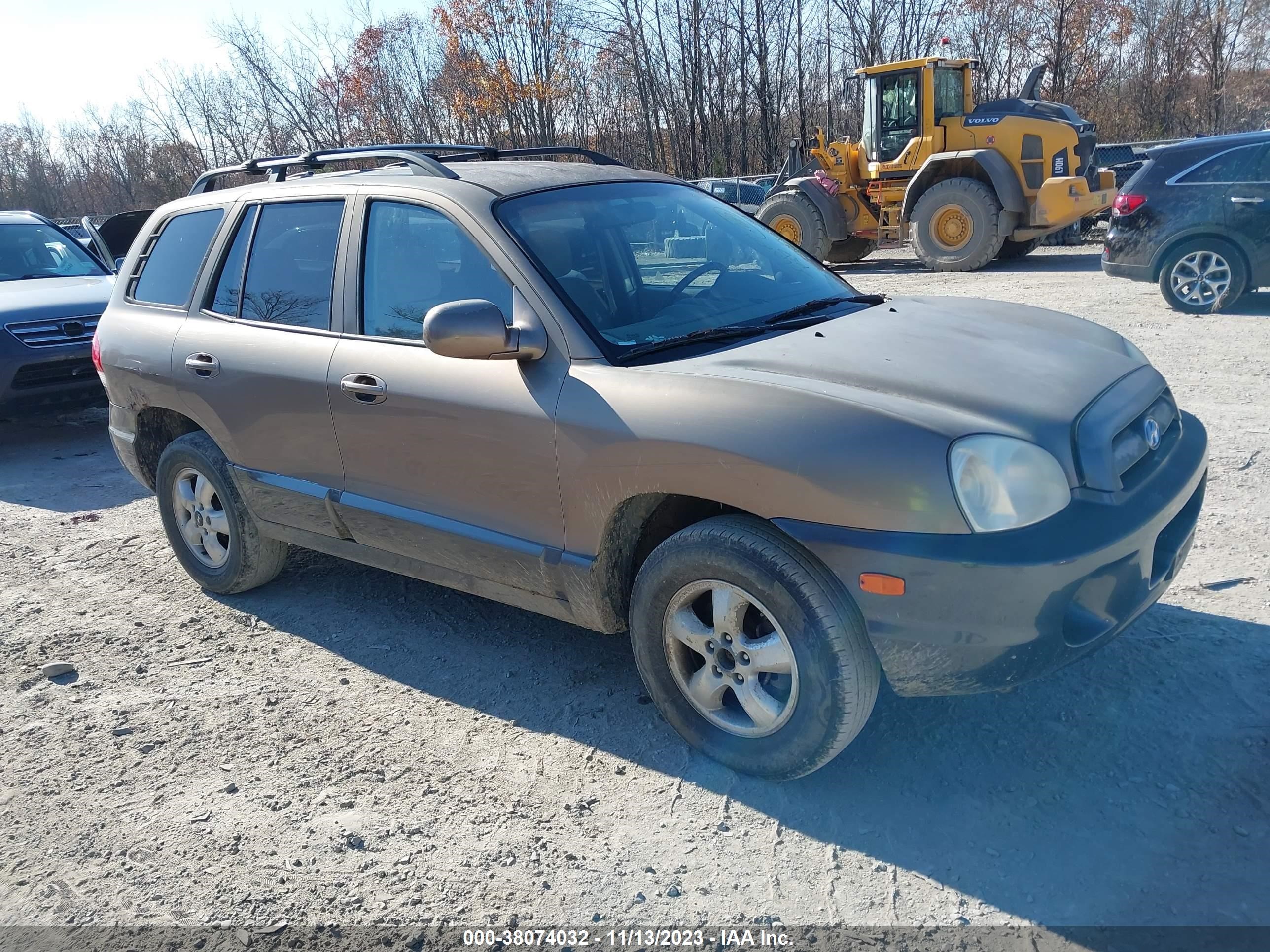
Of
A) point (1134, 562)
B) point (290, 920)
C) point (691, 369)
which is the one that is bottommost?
point (290, 920)

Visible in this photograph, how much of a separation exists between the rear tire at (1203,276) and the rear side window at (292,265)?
8.43 metres

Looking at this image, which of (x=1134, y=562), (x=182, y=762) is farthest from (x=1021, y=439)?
(x=182, y=762)

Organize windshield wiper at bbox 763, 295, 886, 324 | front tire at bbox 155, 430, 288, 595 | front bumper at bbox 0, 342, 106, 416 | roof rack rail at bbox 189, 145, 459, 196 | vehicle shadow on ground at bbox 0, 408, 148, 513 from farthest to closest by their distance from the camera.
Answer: front bumper at bbox 0, 342, 106, 416 < vehicle shadow on ground at bbox 0, 408, 148, 513 < front tire at bbox 155, 430, 288, 595 < roof rack rail at bbox 189, 145, 459, 196 < windshield wiper at bbox 763, 295, 886, 324

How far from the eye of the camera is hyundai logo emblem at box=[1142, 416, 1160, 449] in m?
3.04

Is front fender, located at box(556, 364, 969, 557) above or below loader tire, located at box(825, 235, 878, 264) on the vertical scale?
above

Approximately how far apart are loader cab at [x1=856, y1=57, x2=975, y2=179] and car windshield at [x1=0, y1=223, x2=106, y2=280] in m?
10.9

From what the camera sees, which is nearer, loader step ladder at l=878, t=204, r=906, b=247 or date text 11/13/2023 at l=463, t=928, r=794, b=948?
date text 11/13/2023 at l=463, t=928, r=794, b=948

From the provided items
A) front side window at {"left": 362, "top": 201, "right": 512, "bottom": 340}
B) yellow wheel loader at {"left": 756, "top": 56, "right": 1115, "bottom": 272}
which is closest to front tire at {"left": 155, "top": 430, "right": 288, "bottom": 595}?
front side window at {"left": 362, "top": 201, "right": 512, "bottom": 340}

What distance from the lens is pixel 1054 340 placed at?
3.40m

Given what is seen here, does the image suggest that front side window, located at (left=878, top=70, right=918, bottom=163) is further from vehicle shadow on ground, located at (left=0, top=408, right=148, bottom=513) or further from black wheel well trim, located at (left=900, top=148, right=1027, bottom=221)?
vehicle shadow on ground, located at (left=0, top=408, right=148, bottom=513)

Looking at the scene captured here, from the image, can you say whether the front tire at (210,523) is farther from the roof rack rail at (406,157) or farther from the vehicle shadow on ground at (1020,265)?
the vehicle shadow on ground at (1020,265)

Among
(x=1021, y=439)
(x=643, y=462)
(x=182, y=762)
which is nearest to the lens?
(x=1021, y=439)

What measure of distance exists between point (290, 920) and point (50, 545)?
4.05 meters

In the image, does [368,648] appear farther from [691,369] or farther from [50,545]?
[50,545]
